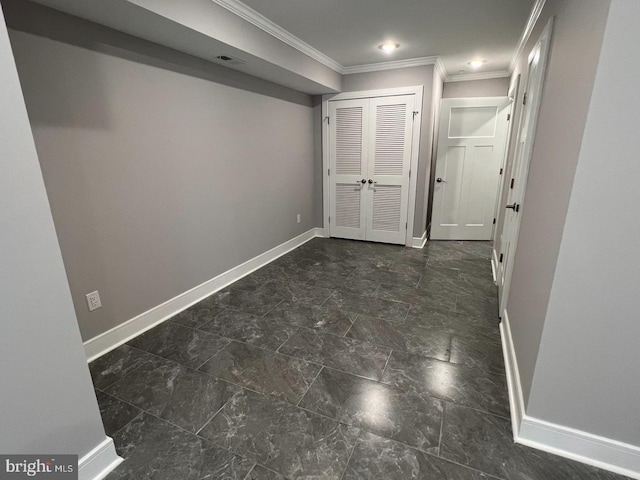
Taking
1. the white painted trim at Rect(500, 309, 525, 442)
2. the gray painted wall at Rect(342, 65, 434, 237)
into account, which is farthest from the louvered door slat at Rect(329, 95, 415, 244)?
the white painted trim at Rect(500, 309, 525, 442)

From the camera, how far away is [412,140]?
3.99 meters

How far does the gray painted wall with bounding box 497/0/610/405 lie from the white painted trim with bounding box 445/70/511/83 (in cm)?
267

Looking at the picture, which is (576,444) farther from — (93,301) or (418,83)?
(418,83)

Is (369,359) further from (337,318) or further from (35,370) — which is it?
(35,370)

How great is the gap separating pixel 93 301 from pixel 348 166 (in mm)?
3456

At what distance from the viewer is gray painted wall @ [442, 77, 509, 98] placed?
4.44m

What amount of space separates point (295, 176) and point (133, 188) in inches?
92.0

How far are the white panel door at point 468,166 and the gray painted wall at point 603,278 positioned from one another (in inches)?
139

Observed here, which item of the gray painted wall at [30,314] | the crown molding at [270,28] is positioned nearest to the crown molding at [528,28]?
the crown molding at [270,28]

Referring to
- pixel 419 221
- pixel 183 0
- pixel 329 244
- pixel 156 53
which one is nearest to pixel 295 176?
pixel 329 244

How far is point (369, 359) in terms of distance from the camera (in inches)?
79.6

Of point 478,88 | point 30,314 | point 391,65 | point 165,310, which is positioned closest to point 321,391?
point 30,314

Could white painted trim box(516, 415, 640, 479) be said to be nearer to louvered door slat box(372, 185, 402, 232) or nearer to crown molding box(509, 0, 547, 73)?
crown molding box(509, 0, 547, 73)

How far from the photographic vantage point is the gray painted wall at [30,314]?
0.95 metres
